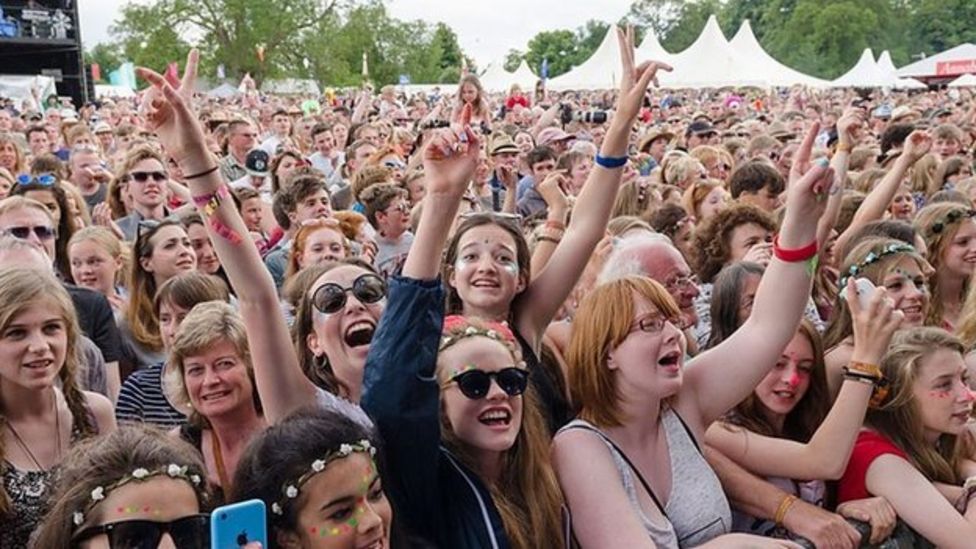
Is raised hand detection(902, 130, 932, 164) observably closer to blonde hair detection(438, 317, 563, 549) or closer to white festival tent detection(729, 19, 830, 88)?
blonde hair detection(438, 317, 563, 549)

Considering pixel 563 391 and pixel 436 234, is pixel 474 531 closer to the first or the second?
pixel 436 234

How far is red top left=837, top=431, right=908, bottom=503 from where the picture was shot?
9.12 feet

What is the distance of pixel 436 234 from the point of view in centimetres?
228

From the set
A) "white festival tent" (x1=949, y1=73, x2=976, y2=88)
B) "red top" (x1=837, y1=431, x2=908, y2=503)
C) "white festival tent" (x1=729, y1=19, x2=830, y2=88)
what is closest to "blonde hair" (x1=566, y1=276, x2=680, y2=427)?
"red top" (x1=837, y1=431, x2=908, y2=503)

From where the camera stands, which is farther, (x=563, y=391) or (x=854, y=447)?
(x=563, y=391)

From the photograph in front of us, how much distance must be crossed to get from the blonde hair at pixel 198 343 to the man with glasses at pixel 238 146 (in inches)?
236

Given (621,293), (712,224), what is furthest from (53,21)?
(621,293)

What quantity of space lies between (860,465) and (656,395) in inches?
26.5

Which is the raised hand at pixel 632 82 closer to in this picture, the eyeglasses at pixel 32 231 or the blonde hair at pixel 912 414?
the blonde hair at pixel 912 414

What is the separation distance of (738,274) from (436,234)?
1.66 meters

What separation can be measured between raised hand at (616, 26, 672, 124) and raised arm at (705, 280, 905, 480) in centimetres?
98

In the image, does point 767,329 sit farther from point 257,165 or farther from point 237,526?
point 257,165

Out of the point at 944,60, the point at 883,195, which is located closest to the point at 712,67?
the point at 944,60

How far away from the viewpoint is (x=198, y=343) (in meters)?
3.08
